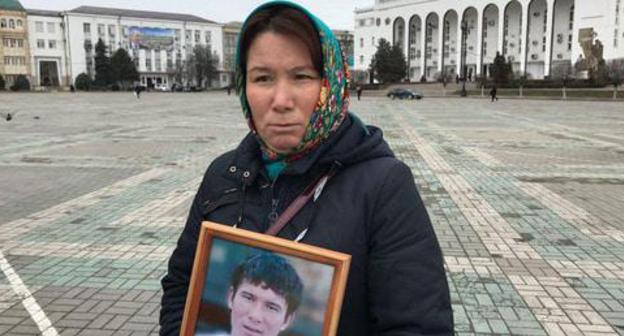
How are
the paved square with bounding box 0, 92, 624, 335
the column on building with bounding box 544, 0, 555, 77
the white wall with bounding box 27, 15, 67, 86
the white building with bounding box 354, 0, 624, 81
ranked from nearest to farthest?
1. the paved square with bounding box 0, 92, 624, 335
2. the white building with bounding box 354, 0, 624, 81
3. the column on building with bounding box 544, 0, 555, 77
4. the white wall with bounding box 27, 15, 67, 86

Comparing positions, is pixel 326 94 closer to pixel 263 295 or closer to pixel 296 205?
pixel 296 205

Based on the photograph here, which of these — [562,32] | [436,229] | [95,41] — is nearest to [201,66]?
[95,41]

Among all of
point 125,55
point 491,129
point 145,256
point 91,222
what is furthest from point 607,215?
point 125,55

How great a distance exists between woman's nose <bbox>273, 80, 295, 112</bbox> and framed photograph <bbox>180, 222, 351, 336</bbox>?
396mm

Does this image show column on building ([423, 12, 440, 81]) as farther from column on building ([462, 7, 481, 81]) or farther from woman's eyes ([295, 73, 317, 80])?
woman's eyes ([295, 73, 317, 80])

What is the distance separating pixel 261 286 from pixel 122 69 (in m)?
100

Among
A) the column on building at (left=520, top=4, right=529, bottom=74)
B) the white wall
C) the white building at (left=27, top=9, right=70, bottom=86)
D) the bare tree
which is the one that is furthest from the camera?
the white building at (left=27, top=9, right=70, bottom=86)

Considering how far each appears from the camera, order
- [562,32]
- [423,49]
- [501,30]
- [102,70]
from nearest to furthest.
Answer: [562,32] < [501,30] < [102,70] < [423,49]

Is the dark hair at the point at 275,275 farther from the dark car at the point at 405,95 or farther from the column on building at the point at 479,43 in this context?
the column on building at the point at 479,43

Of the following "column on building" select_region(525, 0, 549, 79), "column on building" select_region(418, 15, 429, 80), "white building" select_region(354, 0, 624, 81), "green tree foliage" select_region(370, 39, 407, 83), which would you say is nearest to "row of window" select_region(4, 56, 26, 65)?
"green tree foliage" select_region(370, 39, 407, 83)

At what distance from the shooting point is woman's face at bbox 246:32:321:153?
1.58 meters

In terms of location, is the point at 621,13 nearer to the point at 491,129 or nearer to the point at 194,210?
the point at 491,129

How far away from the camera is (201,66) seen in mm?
107875

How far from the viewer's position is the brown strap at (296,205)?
1.56 m
